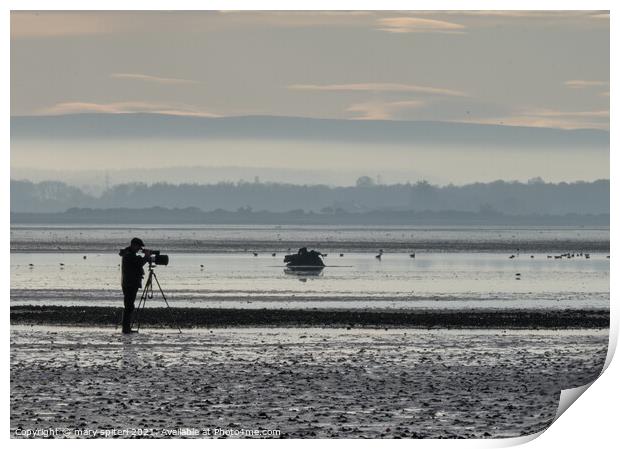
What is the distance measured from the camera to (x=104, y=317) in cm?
3350

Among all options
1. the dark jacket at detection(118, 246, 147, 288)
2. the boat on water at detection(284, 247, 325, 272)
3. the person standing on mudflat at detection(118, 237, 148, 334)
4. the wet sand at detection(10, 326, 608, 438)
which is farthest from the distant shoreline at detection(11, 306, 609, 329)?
the boat on water at detection(284, 247, 325, 272)

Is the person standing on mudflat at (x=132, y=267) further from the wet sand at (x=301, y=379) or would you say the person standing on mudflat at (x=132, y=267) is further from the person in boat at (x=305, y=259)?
the person in boat at (x=305, y=259)

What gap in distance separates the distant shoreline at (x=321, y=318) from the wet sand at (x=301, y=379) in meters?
1.74

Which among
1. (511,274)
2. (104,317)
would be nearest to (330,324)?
(104,317)

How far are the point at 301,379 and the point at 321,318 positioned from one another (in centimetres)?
1117

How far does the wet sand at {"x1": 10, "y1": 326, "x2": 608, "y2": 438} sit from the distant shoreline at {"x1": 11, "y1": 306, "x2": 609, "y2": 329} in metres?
1.74

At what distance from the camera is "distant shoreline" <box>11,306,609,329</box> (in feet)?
105

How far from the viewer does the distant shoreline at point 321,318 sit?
105 ft

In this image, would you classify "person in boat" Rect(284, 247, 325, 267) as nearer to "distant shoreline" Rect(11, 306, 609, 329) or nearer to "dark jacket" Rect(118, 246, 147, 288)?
"distant shoreline" Rect(11, 306, 609, 329)

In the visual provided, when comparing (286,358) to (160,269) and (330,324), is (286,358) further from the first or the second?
(160,269)

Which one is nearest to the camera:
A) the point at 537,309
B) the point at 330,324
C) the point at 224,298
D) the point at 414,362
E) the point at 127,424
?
the point at 127,424

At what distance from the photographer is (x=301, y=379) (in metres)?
22.8

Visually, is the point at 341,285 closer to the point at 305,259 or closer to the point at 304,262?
the point at 304,262

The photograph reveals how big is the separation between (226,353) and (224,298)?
53.9 feet
